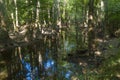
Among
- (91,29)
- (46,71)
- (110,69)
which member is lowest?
(46,71)

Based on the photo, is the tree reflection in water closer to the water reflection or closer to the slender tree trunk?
the water reflection

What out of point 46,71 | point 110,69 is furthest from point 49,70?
point 110,69

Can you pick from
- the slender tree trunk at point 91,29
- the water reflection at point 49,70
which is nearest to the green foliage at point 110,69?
the water reflection at point 49,70

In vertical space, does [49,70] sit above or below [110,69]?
below

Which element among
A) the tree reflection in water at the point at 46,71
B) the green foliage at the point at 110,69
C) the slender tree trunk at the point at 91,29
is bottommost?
the tree reflection in water at the point at 46,71

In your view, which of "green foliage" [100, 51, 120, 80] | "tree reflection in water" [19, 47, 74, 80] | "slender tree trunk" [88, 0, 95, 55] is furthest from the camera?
"slender tree trunk" [88, 0, 95, 55]

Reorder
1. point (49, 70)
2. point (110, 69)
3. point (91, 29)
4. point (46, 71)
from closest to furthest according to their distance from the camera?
1. point (110, 69)
2. point (46, 71)
3. point (49, 70)
4. point (91, 29)

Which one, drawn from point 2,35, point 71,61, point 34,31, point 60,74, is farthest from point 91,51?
point 34,31

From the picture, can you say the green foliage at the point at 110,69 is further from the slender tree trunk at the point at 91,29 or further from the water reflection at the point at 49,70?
the slender tree trunk at the point at 91,29

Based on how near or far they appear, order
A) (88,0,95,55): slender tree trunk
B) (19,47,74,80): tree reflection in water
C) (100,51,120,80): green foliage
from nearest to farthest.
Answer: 1. (100,51,120,80): green foliage
2. (19,47,74,80): tree reflection in water
3. (88,0,95,55): slender tree trunk

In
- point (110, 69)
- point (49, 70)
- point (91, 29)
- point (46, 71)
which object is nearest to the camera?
point (110, 69)

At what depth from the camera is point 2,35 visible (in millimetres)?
23062

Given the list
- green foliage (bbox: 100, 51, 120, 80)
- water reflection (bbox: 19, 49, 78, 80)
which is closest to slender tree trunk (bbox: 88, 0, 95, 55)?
water reflection (bbox: 19, 49, 78, 80)

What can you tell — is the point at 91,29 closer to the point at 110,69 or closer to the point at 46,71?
the point at 46,71
